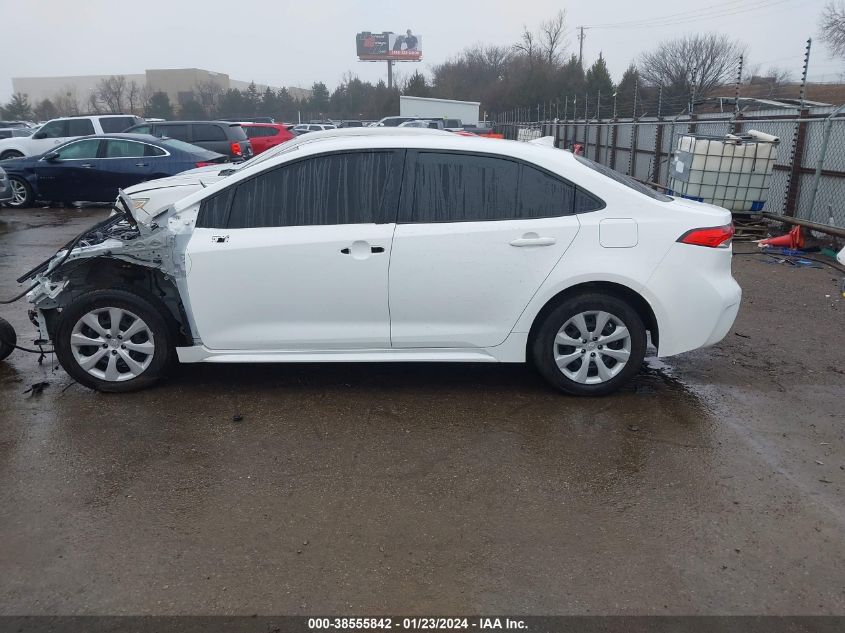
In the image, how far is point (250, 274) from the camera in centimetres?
454

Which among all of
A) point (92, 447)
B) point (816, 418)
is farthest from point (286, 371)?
point (816, 418)

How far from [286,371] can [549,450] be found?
7.15ft

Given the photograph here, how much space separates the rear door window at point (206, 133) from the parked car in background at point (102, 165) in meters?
3.38

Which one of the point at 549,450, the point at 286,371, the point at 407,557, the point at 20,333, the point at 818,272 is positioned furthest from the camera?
the point at 818,272

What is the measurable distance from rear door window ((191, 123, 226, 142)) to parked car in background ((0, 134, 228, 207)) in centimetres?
338

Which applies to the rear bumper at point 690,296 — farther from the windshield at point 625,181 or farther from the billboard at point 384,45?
the billboard at point 384,45

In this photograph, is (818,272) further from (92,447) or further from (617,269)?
(92,447)

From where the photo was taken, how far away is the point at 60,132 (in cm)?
1950

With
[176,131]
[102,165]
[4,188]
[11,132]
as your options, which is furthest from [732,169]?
[11,132]

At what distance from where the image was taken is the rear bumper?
4.61m

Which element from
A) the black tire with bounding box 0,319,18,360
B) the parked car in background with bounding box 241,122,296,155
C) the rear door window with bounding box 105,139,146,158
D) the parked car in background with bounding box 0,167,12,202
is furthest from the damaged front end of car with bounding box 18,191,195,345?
the parked car in background with bounding box 241,122,296,155

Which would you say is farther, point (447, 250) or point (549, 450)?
point (447, 250)

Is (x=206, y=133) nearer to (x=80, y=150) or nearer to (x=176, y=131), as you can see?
(x=176, y=131)
